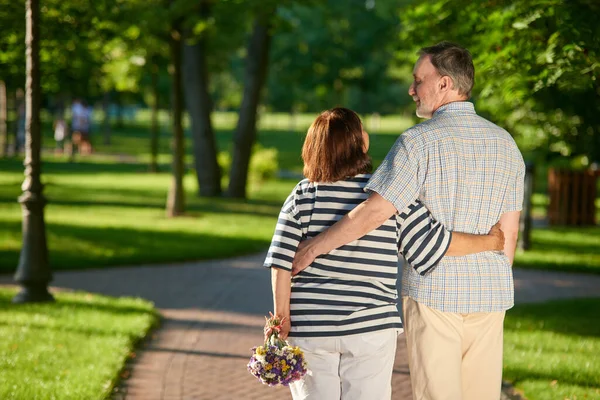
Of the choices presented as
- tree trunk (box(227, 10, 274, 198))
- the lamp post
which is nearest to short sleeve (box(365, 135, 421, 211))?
the lamp post

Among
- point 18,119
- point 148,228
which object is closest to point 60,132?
point 18,119

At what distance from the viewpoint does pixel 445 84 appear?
354 centimetres

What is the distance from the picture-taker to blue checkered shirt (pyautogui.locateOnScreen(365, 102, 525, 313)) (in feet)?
11.3

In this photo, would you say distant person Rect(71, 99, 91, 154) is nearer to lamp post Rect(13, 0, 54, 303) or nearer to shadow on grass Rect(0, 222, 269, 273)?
shadow on grass Rect(0, 222, 269, 273)

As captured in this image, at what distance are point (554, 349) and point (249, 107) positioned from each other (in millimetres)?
14226

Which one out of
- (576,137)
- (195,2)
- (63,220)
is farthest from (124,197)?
(576,137)

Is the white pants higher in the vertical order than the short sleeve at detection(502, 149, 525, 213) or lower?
lower

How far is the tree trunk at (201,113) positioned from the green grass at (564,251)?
26.7 feet

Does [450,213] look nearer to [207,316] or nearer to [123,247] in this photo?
[207,316]

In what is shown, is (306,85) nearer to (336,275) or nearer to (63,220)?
(63,220)

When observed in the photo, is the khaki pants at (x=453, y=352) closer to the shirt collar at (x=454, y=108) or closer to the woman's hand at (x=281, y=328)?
the woman's hand at (x=281, y=328)

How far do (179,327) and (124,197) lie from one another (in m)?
13.5

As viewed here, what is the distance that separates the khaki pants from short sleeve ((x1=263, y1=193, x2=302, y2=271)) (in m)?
0.54

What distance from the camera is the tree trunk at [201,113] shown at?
2017 centimetres
